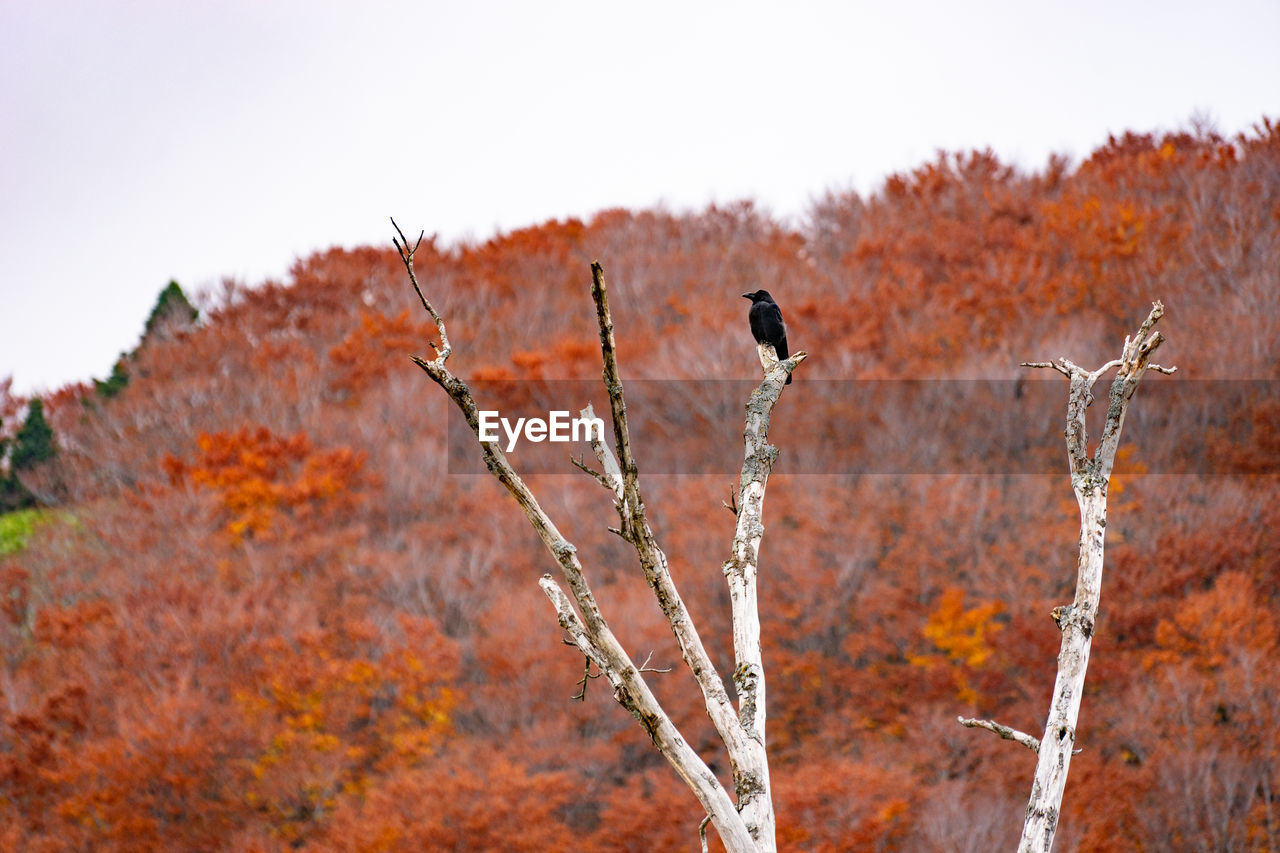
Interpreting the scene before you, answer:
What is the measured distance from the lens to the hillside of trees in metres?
14.1

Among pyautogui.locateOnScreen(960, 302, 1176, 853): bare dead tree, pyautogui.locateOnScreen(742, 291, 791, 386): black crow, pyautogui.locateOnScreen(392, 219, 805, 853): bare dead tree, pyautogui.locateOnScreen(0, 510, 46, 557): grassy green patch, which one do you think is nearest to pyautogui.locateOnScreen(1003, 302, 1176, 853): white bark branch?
pyautogui.locateOnScreen(960, 302, 1176, 853): bare dead tree

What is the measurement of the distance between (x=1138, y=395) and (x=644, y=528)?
73.0 feet

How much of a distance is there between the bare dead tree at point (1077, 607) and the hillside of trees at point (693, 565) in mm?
9564

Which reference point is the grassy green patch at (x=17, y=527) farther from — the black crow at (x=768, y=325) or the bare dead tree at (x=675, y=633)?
the bare dead tree at (x=675, y=633)

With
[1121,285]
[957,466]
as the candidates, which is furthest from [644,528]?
[1121,285]

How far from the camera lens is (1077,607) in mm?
3873

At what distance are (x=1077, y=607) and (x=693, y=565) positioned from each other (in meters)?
14.6

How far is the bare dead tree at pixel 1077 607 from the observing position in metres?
3.63

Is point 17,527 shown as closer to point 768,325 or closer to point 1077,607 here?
point 768,325

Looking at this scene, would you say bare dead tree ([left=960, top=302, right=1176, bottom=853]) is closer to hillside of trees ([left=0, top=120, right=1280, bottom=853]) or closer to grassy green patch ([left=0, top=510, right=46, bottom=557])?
hillside of trees ([left=0, top=120, right=1280, bottom=853])

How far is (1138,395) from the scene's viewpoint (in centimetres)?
2247

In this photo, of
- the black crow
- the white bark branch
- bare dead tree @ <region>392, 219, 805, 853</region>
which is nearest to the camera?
bare dead tree @ <region>392, 219, 805, 853</region>

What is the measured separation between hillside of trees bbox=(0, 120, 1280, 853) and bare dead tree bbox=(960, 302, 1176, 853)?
31.4 ft

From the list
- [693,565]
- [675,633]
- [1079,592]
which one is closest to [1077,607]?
[1079,592]
